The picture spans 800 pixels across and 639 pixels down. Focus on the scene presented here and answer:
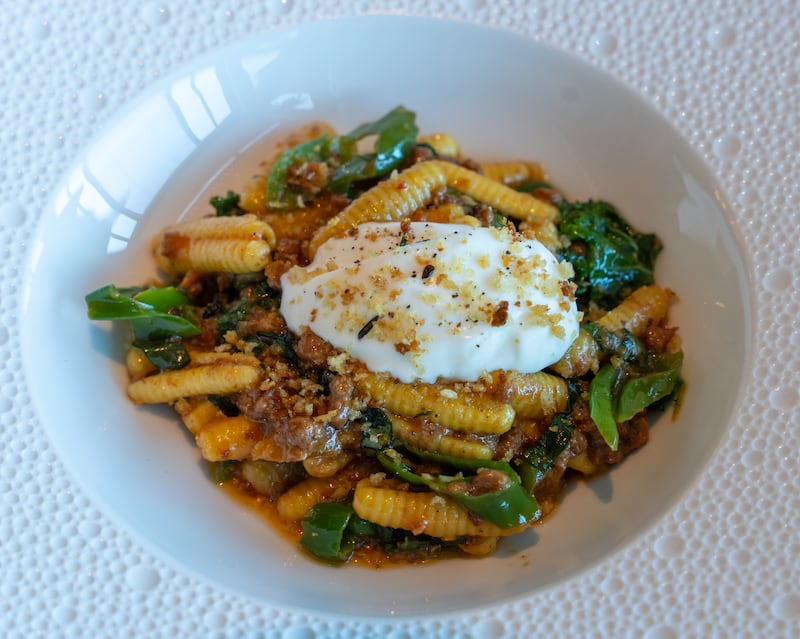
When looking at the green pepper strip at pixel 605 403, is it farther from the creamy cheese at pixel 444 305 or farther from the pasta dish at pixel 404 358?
the creamy cheese at pixel 444 305

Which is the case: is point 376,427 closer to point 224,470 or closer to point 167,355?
point 224,470

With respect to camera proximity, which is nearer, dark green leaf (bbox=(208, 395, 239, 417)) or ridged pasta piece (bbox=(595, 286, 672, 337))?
dark green leaf (bbox=(208, 395, 239, 417))

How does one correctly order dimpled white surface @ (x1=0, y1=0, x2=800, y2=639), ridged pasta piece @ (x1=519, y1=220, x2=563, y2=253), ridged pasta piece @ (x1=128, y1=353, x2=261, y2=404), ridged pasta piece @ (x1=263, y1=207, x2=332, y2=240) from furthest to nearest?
ridged pasta piece @ (x1=263, y1=207, x2=332, y2=240)
ridged pasta piece @ (x1=519, y1=220, x2=563, y2=253)
ridged pasta piece @ (x1=128, y1=353, x2=261, y2=404)
dimpled white surface @ (x1=0, y1=0, x2=800, y2=639)

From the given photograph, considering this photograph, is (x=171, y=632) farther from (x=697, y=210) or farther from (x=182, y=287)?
(x=697, y=210)

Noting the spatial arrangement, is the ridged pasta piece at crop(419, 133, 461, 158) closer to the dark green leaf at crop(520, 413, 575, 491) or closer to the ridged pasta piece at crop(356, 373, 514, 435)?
the ridged pasta piece at crop(356, 373, 514, 435)

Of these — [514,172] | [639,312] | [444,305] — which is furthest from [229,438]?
[514,172]

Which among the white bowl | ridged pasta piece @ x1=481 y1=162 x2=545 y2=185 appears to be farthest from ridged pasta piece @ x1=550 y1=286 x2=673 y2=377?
ridged pasta piece @ x1=481 y1=162 x2=545 y2=185

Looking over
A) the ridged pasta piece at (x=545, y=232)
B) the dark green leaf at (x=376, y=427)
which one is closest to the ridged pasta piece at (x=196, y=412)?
the dark green leaf at (x=376, y=427)
